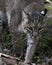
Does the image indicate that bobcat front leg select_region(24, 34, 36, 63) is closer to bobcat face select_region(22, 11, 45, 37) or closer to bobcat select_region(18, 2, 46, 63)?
bobcat select_region(18, 2, 46, 63)

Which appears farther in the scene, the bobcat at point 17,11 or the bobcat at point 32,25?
the bobcat at point 17,11

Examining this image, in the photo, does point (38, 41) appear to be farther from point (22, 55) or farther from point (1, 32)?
point (1, 32)

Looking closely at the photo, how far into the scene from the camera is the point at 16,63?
6039 millimetres

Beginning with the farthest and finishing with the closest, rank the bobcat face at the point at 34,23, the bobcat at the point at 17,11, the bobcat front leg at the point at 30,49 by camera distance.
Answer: the bobcat at the point at 17,11
the bobcat front leg at the point at 30,49
the bobcat face at the point at 34,23

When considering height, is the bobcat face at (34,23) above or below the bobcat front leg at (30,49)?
above

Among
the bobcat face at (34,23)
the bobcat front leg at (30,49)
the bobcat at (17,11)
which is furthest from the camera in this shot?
the bobcat at (17,11)

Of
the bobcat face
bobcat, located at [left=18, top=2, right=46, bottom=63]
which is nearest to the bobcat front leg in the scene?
bobcat, located at [left=18, top=2, right=46, bottom=63]

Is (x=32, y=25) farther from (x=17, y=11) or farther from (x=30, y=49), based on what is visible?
(x=17, y=11)

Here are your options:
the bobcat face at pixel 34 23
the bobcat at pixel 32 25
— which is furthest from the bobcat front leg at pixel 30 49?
the bobcat face at pixel 34 23

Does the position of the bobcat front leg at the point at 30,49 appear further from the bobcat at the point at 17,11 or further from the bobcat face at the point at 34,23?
the bobcat face at the point at 34,23

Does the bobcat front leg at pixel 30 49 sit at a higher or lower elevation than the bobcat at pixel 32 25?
lower

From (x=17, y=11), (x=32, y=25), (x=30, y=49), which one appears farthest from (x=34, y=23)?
(x=17, y=11)

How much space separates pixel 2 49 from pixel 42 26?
1.29m

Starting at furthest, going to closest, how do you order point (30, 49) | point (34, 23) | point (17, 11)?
point (17, 11)
point (30, 49)
point (34, 23)
